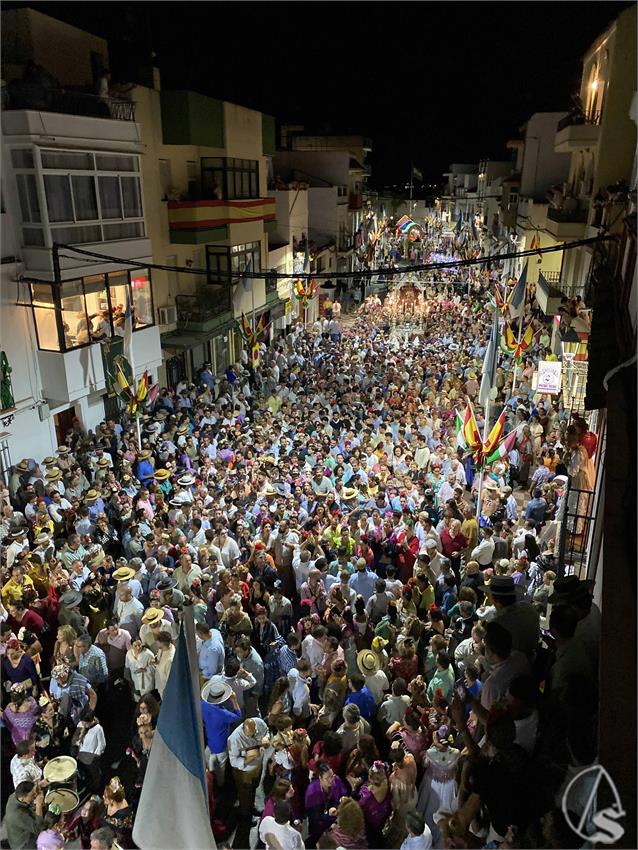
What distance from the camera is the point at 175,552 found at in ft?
31.4

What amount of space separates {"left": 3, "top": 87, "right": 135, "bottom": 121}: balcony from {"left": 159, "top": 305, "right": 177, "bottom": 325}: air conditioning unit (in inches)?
233

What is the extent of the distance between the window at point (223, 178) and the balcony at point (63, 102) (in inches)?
256

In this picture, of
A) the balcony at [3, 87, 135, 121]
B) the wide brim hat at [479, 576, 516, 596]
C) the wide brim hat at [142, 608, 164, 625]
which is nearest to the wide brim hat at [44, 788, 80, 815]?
the wide brim hat at [142, 608, 164, 625]

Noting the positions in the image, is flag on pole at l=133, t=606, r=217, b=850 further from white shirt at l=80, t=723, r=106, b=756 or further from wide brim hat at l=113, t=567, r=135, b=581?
wide brim hat at l=113, t=567, r=135, b=581

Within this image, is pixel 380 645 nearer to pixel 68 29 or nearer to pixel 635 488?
pixel 635 488

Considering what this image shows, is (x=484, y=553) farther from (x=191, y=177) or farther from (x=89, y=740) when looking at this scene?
(x=191, y=177)

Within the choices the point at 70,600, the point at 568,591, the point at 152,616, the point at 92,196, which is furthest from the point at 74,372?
the point at 568,591

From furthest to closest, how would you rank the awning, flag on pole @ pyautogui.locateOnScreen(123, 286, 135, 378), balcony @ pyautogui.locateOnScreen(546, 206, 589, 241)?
the awning < balcony @ pyautogui.locateOnScreen(546, 206, 589, 241) < flag on pole @ pyautogui.locateOnScreen(123, 286, 135, 378)

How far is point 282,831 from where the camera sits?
5.09 m

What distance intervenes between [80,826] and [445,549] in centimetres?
632

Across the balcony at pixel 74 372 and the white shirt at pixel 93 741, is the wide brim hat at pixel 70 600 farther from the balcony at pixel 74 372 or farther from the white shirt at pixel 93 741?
the balcony at pixel 74 372

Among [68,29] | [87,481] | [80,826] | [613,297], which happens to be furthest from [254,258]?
[80,826]

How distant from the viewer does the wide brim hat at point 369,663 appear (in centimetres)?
670

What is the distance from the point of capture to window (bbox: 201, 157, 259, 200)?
2341 centimetres
